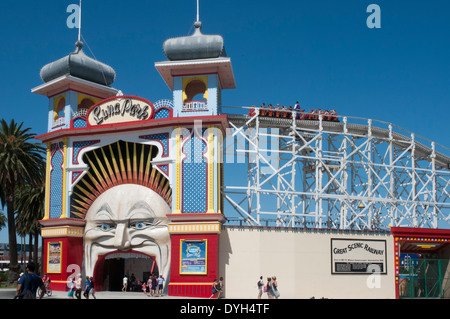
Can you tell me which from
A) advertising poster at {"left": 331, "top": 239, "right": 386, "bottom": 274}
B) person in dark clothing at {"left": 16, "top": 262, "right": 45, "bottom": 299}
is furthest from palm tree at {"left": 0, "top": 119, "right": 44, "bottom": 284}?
person in dark clothing at {"left": 16, "top": 262, "right": 45, "bottom": 299}

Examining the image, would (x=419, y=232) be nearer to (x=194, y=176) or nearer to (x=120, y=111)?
(x=194, y=176)

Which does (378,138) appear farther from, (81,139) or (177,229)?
(81,139)

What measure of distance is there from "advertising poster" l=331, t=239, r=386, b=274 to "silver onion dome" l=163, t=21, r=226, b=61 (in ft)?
41.8

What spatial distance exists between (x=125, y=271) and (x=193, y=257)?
35.7 feet

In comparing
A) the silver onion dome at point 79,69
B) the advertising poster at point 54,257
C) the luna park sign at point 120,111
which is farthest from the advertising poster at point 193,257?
the silver onion dome at point 79,69

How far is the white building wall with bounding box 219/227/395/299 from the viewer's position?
3069cm

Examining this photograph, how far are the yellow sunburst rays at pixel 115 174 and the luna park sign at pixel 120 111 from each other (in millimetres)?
1565

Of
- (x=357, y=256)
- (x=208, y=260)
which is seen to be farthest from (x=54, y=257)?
(x=357, y=256)

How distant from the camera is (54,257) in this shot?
3356 centimetres

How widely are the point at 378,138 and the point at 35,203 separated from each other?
2734 cm

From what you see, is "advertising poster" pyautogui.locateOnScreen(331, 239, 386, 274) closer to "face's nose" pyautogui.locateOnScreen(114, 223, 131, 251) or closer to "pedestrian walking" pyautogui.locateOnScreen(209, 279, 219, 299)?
"pedestrian walking" pyautogui.locateOnScreen(209, 279, 219, 299)

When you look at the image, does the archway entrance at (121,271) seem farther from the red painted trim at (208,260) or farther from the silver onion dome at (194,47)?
the silver onion dome at (194,47)
